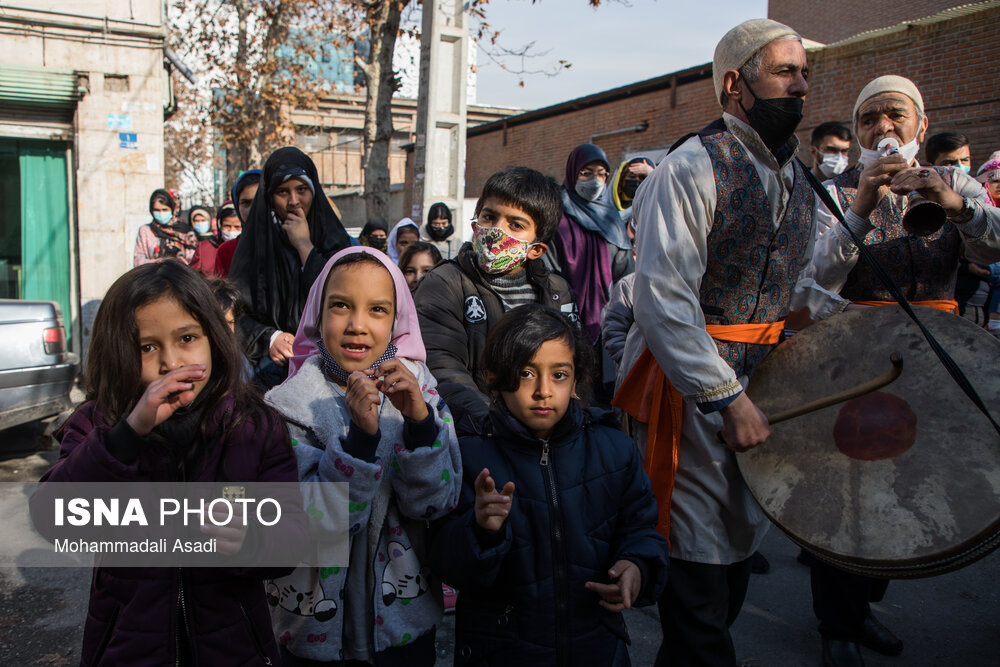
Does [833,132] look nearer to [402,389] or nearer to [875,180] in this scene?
[875,180]

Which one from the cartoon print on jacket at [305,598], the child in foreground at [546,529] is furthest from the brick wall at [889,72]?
the cartoon print on jacket at [305,598]

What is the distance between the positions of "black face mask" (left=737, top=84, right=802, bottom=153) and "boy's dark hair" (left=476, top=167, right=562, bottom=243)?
827 millimetres

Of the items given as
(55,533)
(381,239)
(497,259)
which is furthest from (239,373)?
(381,239)

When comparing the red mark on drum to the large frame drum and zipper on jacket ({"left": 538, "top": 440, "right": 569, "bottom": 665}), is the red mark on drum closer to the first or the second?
the large frame drum

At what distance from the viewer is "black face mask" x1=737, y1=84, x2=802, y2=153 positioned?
2320mm

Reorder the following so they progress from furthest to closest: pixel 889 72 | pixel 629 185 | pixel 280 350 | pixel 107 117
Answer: pixel 889 72 < pixel 107 117 < pixel 629 185 < pixel 280 350

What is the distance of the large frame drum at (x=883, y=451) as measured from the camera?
211cm

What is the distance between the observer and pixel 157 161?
33.2 ft

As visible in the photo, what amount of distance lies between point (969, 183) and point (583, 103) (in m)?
17.3

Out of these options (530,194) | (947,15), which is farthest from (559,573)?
(947,15)

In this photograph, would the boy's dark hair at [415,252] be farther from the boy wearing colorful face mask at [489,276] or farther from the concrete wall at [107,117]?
the concrete wall at [107,117]

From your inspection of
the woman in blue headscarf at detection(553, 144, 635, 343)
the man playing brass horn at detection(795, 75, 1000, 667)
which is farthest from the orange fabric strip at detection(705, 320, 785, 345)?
the woman in blue headscarf at detection(553, 144, 635, 343)

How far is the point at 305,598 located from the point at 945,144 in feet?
18.2

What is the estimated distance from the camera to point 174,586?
5.94 ft
